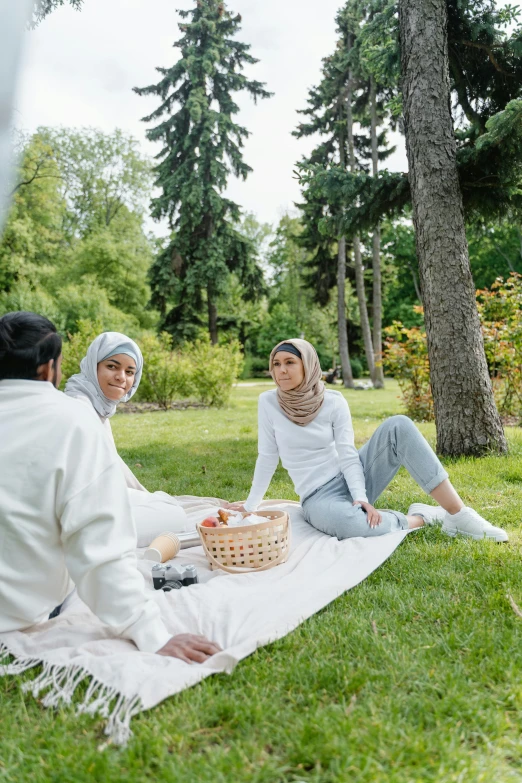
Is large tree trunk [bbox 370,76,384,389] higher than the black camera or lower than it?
higher

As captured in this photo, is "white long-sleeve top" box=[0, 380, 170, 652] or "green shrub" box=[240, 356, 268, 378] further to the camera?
"green shrub" box=[240, 356, 268, 378]

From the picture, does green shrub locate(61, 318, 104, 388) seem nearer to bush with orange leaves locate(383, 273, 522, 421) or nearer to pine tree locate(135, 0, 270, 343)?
pine tree locate(135, 0, 270, 343)

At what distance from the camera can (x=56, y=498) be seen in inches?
76.2

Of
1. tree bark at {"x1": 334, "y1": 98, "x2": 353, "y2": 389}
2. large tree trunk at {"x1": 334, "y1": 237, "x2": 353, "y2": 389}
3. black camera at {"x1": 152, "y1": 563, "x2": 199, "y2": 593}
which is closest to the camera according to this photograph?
black camera at {"x1": 152, "y1": 563, "x2": 199, "y2": 593}

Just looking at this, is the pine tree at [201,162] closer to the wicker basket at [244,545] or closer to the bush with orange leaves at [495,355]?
the bush with orange leaves at [495,355]

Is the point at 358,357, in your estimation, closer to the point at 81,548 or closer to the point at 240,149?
the point at 240,149

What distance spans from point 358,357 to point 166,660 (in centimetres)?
3148

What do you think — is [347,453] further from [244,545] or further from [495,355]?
[495,355]

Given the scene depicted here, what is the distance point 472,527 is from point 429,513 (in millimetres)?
404

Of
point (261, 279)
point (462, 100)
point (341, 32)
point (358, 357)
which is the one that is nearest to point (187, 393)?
point (261, 279)

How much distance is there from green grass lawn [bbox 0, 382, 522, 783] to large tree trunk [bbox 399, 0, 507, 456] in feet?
9.80

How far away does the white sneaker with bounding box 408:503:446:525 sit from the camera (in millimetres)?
3746

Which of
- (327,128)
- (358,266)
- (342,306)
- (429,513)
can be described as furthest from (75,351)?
(327,128)

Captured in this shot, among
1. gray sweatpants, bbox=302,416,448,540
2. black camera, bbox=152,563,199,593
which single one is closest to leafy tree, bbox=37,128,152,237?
gray sweatpants, bbox=302,416,448,540
